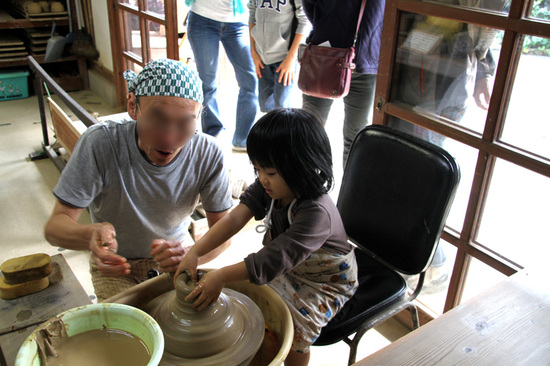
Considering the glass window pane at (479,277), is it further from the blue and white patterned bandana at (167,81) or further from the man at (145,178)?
the blue and white patterned bandana at (167,81)

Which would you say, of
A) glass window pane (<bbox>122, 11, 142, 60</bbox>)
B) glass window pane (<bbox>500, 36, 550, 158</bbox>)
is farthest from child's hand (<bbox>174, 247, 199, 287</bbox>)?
glass window pane (<bbox>122, 11, 142, 60</bbox>)

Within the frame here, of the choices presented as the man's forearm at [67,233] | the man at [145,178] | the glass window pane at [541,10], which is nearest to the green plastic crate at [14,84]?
the man at [145,178]

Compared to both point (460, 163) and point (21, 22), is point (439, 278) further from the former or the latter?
point (21, 22)

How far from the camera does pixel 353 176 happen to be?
1.64 metres

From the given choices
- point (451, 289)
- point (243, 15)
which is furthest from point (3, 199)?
point (451, 289)

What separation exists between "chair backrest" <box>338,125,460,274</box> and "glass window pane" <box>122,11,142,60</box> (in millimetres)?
3160

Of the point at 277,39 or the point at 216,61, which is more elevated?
the point at 277,39

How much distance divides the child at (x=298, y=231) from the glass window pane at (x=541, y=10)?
69cm

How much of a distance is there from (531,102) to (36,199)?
9.62 ft

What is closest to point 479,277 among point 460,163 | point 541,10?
point 460,163

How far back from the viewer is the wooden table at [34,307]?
3.09ft

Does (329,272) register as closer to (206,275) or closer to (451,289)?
(206,275)

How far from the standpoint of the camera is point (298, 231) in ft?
4.23

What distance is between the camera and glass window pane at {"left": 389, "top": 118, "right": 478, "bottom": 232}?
1.67m
